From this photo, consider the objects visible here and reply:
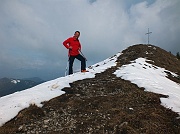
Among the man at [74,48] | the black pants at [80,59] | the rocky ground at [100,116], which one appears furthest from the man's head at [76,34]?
the rocky ground at [100,116]

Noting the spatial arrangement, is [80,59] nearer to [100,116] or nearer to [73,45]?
[73,45]

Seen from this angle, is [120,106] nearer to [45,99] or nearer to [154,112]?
[154,112]

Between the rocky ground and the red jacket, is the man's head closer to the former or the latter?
the red jacket

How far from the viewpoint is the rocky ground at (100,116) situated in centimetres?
777

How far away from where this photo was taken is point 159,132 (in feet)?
24.3

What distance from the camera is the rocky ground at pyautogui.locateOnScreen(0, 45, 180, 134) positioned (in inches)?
306

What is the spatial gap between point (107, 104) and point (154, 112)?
85.3 inches

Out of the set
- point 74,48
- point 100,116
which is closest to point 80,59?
point 74,48

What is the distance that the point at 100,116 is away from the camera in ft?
28.7

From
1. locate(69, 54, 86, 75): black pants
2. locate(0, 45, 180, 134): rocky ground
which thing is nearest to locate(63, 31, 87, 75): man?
locate(69, 54, 86, 75): black pants

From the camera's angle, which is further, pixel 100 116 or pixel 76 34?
pixel 76 34

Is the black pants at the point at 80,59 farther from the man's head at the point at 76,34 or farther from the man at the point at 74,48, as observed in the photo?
the man's head at the point at 76,34

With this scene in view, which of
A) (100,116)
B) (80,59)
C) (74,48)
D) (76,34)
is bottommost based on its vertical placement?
(100,116)

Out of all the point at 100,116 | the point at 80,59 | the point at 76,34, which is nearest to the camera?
the point at 100,116
